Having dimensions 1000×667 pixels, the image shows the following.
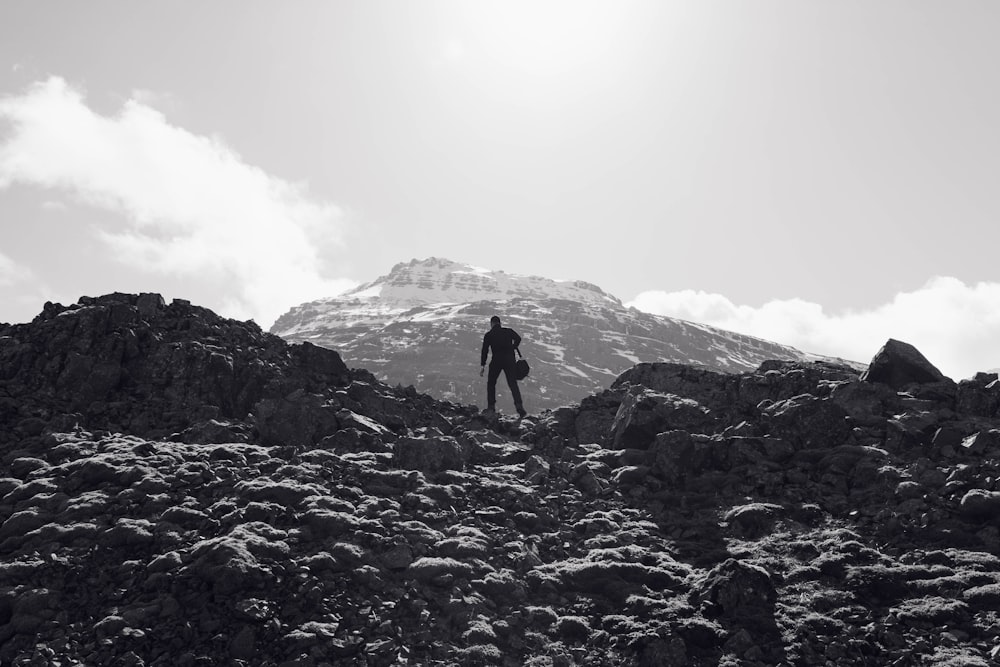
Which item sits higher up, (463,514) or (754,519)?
(463,514)

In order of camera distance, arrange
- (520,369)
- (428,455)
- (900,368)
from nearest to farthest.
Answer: (428,455), (900,368), (520,369)

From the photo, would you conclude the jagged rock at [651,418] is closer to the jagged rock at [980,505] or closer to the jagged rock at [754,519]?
the jagged rock at [754,519]

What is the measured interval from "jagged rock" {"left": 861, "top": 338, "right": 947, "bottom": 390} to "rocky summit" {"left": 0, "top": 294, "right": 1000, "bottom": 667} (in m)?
0.10

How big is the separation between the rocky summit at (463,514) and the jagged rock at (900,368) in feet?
0.32

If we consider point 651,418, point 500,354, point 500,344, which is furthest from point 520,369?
point 651,418

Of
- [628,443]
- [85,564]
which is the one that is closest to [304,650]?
[85,564]

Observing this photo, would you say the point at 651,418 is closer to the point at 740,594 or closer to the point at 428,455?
the point at 428,455

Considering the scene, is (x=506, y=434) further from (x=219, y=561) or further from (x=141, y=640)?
(x=141, y=640)

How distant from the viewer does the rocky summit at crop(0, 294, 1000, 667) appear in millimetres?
11156

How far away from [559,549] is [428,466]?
4924mm

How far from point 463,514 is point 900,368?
53.5 ft

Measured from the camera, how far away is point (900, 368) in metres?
21.8

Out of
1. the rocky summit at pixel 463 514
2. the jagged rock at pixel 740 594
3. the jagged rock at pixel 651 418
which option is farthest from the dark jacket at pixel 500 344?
the jagged rock at pixel 740 594

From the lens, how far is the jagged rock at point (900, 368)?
21516 mm
